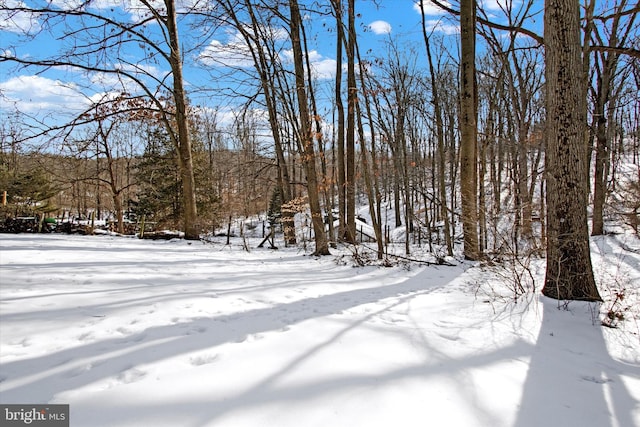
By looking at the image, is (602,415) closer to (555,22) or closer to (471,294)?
(471,294)

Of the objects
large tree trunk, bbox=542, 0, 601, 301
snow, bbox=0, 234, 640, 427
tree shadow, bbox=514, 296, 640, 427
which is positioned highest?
large tree trunk, bbox=542, 0, 601, 301

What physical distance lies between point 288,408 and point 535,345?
7.82 feet

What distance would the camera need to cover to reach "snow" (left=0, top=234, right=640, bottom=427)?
157 cm

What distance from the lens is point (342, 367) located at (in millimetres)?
2012

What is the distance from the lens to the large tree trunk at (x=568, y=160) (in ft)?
12.4

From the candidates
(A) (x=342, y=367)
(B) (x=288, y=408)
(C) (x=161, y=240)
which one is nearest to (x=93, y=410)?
(B) (x=288, y=408)

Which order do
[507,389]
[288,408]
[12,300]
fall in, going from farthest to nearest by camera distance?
[12,300] → [507,389] → [288,408]

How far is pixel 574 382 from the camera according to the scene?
2119 millimetres

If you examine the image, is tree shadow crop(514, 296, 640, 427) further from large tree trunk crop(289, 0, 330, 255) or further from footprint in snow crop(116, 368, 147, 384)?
large tree trunk crop(289, 0, 330, 255)

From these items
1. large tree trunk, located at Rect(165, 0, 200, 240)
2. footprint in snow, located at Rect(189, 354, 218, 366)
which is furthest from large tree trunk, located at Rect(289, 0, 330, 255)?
footprint in snow, located at Rect(189, 354, 218, 366)

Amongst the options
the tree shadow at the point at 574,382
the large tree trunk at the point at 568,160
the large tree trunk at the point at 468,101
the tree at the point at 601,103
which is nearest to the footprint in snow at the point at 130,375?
the tree shadow at the point at 574,382

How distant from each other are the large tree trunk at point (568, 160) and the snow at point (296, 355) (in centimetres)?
35

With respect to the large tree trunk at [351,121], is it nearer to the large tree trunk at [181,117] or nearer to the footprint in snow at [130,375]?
the large tree trunk at [181,117]

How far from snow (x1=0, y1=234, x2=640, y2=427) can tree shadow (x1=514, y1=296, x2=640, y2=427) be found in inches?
0.5
